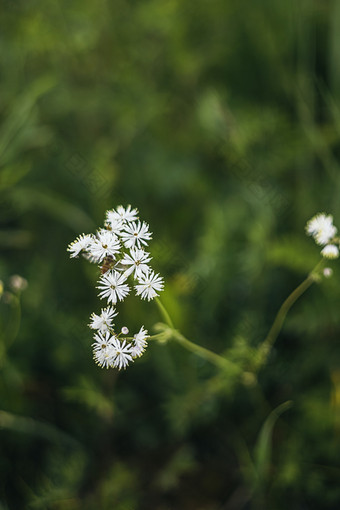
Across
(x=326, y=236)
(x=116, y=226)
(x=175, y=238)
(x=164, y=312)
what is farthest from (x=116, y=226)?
(x=175, y=238)

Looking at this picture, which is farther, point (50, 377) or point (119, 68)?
point (119, 68)

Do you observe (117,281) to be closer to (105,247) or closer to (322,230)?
(105,247)

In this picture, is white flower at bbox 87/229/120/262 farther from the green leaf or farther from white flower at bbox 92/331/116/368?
the green leaf

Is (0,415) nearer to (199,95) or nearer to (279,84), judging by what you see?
(199,95)

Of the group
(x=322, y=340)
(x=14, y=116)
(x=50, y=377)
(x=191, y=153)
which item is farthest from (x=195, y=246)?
(x=14, y=116)

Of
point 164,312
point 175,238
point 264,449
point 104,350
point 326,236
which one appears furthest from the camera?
point 175,238

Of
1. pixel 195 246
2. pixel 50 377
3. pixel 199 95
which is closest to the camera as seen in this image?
pixel 50 377
